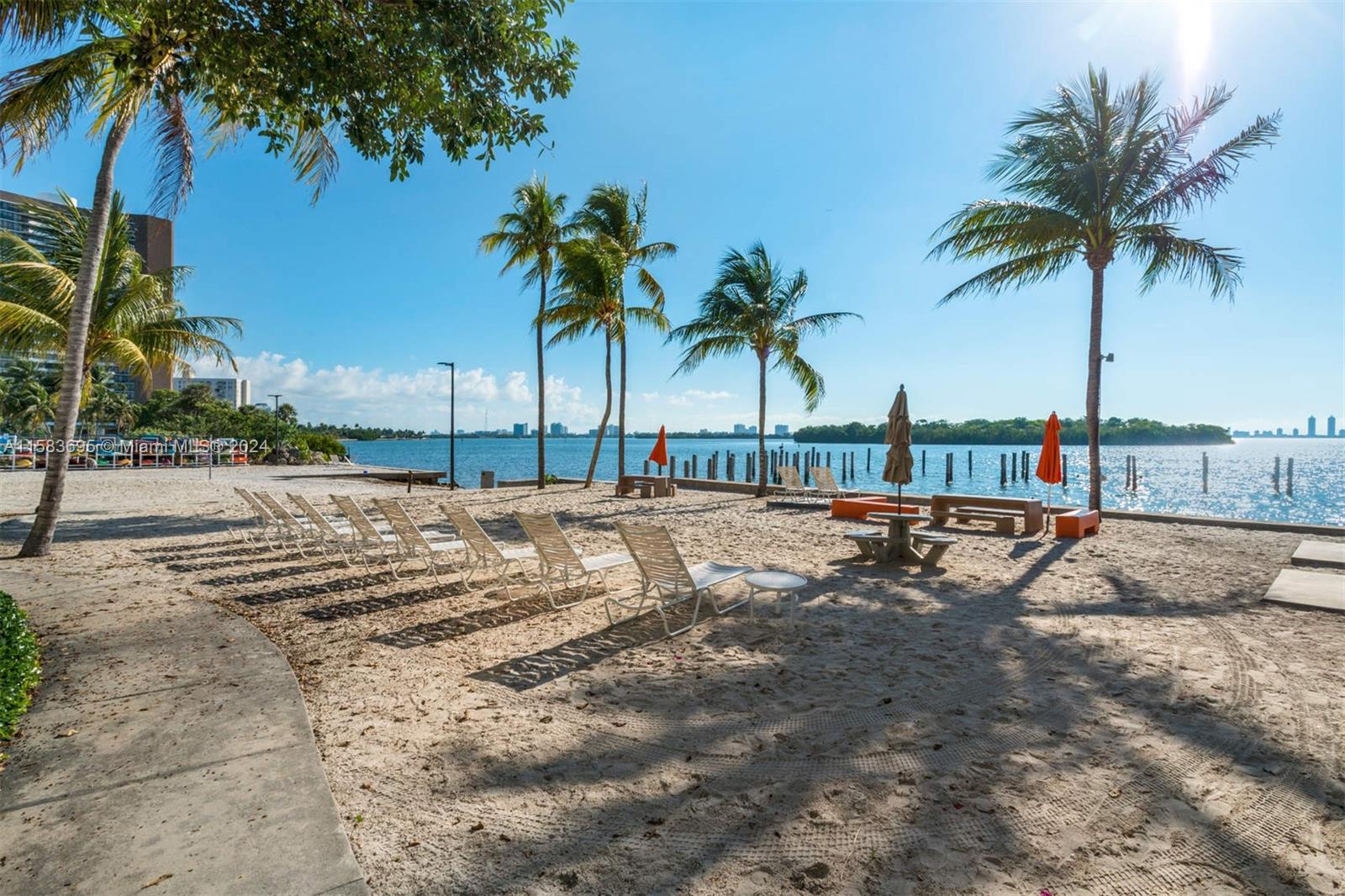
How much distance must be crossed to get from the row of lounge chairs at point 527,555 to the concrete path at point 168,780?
2.41 metres

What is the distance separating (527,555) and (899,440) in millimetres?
5269

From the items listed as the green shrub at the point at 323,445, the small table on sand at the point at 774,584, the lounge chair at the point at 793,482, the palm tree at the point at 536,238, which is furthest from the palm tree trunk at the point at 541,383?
the green shrub at the point at 323,445

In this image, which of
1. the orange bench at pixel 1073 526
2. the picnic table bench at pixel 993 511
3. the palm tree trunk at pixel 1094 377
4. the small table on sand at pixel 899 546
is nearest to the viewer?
the small table on sand at pixel 899 546

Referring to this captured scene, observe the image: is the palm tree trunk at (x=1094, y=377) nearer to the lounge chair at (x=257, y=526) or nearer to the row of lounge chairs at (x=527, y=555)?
the row of lounge chairs at (x=527, y=555)

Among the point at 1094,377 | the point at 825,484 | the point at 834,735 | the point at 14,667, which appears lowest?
the point at 834,735

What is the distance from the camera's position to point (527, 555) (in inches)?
288

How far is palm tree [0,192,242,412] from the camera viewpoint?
12.4m

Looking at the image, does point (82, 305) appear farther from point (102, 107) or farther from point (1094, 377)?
point (1094, 377)

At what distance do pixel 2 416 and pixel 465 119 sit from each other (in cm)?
7205

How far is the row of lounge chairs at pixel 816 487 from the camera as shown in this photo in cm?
1662

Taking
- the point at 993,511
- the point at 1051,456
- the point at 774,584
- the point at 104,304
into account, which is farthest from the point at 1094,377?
the point at 104,304

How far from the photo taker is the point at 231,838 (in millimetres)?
2461

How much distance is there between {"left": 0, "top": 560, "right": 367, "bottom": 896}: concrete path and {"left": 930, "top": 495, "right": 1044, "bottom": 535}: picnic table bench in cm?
1123

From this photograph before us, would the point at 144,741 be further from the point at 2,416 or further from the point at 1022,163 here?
the point at 2,416
